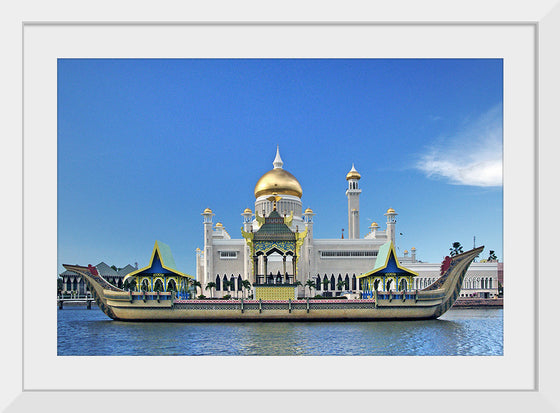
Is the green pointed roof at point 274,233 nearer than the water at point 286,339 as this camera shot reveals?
No

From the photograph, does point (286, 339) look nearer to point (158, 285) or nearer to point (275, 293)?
point (275, 293)

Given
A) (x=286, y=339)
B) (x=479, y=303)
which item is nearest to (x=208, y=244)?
(x=479, y=303)

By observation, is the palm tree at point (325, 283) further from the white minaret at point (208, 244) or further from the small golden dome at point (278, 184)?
the white minaret at point (208, 244)

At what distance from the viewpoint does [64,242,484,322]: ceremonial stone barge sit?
773 inches

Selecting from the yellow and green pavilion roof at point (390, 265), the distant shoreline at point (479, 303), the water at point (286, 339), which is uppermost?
the yellow and green pavilion roof at point (390, 265)

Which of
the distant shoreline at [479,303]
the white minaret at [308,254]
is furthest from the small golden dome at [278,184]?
the distant shoreline at [479,303]

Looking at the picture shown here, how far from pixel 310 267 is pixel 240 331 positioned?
1676 cm

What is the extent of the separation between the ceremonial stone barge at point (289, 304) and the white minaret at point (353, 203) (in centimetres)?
1643

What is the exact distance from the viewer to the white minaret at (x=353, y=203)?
37156 mm

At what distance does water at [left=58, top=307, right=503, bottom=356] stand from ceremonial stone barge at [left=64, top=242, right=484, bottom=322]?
738mm

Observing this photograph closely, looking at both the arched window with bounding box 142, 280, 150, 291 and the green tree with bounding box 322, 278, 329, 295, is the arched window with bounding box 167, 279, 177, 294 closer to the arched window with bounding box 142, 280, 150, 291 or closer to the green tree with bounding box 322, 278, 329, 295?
the arched window with bounding box 142, 280, 150, 291
